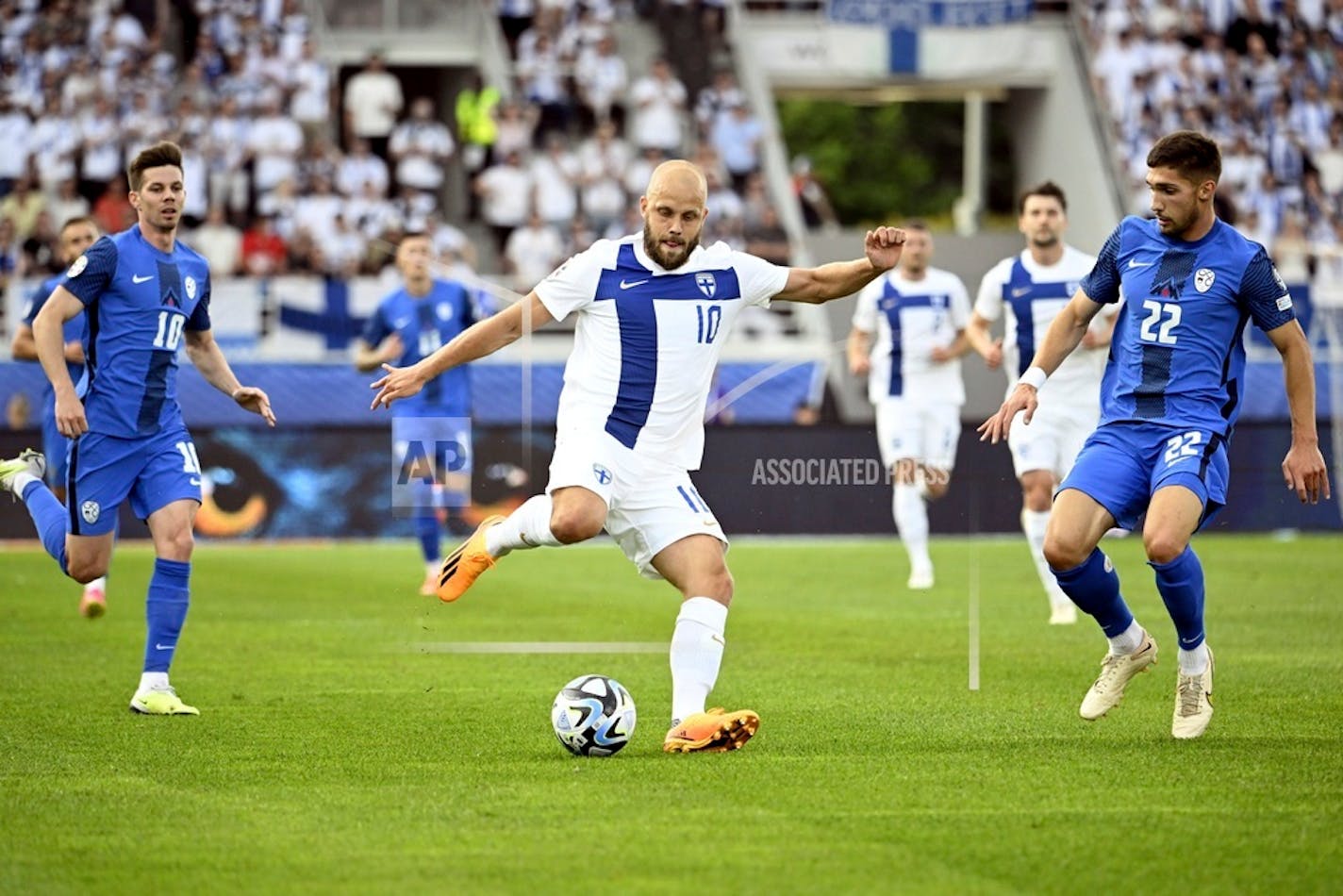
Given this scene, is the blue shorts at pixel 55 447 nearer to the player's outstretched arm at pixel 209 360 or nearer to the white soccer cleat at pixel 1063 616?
the player's outstretched arm at pixel 209 360

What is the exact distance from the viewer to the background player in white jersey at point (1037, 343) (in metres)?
12.1

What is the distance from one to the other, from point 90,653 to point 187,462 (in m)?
2.49

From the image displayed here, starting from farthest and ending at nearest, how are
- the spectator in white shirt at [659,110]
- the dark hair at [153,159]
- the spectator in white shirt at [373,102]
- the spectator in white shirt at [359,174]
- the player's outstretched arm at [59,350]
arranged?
the spectator in white shirt at [659,110], the spectator in white shirt at [373,102], the spectator in white shirt at [359,174], the dark hair at [153,159], the player's outstretched arm at [59,350]

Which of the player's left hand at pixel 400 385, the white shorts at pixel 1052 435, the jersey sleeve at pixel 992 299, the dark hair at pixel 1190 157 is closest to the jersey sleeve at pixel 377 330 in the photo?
the jersey sleeve at pixel 992 299

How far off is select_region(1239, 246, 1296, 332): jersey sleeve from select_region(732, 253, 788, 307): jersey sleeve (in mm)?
1672

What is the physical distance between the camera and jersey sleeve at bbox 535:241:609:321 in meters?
7.35

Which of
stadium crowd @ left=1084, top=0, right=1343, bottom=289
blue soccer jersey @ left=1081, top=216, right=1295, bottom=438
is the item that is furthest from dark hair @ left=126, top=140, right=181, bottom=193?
stadium crowd @ left=1084, top=0, right=1343, bottom=289

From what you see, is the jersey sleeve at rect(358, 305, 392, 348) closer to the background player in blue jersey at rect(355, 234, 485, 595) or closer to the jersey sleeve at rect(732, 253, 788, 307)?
the background player in blue jersey at rect(355, 234, 485, 595)

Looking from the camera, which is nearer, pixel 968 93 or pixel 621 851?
pixel 621 851

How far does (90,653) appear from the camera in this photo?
35.0 ft

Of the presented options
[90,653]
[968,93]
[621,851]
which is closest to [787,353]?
[968,93]

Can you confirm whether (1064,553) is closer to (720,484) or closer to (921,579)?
(720,484)

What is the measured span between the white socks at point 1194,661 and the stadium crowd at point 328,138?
15954 millimetres

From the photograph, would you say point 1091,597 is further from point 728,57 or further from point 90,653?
point 728,57
